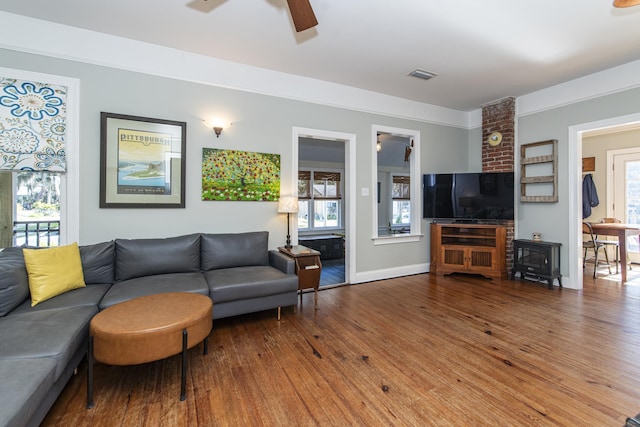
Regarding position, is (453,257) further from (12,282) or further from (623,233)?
(12,282)

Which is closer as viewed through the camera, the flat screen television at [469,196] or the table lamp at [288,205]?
the table lamp at [288,205]

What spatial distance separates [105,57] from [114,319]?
2.70 meters

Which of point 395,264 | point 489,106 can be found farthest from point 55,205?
point 489,106

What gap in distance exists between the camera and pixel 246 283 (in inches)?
106

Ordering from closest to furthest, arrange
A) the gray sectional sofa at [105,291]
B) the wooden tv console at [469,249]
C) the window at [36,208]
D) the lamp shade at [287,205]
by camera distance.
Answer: the gray sectional sofa at [105,291], the window at [36,208], the lamp shade at [287,205], the wooden tv console at [469,249]

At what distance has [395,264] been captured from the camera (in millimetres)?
4715

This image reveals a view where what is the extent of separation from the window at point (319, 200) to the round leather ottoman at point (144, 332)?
5.06 meters

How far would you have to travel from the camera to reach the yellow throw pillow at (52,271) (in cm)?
210

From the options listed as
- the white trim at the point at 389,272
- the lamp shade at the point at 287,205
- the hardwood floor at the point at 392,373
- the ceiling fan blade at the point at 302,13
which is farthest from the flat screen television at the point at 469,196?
the ceiling fan blade at the point at 302,13

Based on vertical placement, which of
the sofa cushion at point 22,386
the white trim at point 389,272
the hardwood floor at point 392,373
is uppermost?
the sofa cushion at point 22,386

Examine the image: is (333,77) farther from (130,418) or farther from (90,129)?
(130,418)

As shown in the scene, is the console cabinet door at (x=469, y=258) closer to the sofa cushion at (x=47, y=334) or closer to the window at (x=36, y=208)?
the sofa cushion at (x=47, y=334)

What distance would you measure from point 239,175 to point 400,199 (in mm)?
5461

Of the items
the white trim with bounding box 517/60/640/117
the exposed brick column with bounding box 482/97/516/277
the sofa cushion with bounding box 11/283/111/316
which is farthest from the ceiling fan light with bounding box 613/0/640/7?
the sofa cushion with bounding box 11/283/111/316
